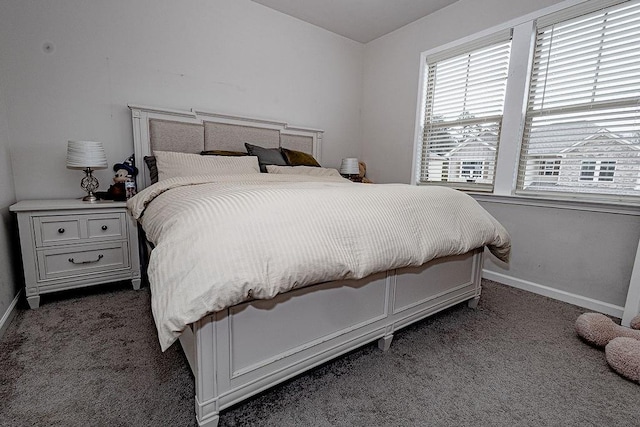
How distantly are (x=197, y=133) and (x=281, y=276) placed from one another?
2.19m

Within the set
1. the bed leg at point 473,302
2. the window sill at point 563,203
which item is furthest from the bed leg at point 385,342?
the window sill at point 563,203

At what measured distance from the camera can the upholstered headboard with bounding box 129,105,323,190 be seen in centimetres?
244

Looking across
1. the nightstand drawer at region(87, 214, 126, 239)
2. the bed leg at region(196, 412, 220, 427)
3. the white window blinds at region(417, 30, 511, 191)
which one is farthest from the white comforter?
the white window blinds at region(417, 30, 511, 191)

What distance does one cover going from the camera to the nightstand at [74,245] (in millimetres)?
1823

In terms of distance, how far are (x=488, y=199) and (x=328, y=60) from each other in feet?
7.79

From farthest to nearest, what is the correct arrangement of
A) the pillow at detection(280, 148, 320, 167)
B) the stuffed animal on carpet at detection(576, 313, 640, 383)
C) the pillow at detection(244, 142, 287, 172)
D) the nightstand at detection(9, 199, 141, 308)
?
1. the pillow at detection(280, 148, 320, 167)
2. the pillow at detection(244, 142, 287, 172)
3. the nightstand at detection(9, 199, 141, 308)
4. the stuffed animal on carpet at detection(576, 313, 640, 383)

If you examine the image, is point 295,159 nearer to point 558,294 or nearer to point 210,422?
point 210,422

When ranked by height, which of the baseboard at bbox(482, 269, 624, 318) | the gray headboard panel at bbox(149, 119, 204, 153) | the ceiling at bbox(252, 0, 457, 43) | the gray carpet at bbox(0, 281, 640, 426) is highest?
the ceiling at bbox(252, 0, 457, 43)

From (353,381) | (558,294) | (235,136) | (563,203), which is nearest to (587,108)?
(563,203)

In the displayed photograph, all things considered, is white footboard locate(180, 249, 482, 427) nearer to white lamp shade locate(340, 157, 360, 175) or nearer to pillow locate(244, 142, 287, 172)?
pillow locate(244, 142, 287, 172)

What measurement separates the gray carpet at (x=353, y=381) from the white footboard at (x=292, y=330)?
0.41 ft

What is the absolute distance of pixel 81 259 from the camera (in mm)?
1974

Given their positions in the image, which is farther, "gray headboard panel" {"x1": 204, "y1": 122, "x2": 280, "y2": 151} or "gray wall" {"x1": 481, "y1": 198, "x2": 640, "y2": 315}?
"gray headboard panel" {"x1": 204, "y1": 122, "x2": 280, "y2": 151}

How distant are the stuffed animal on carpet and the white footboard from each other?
85 cm
